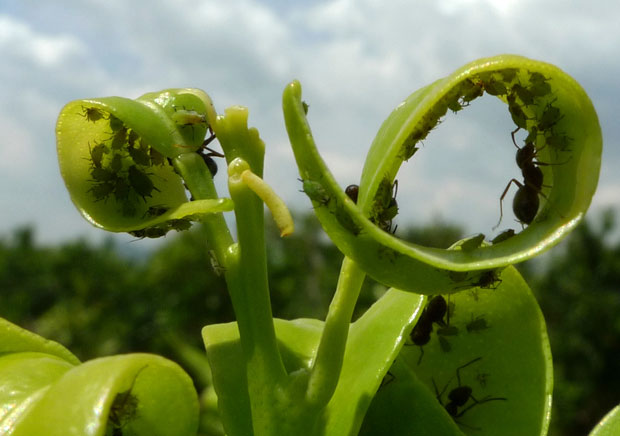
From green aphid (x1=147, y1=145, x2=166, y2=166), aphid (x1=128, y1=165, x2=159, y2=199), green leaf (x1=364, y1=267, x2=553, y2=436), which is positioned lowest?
green leaf (x1=364, y1=267, x2=553, y2=436)

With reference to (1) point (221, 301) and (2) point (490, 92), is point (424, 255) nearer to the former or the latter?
(2) point (490, 92)

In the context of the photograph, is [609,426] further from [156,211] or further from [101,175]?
[101,175]

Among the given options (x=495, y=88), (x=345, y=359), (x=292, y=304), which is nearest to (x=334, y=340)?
Answer: (x=345, y=359)

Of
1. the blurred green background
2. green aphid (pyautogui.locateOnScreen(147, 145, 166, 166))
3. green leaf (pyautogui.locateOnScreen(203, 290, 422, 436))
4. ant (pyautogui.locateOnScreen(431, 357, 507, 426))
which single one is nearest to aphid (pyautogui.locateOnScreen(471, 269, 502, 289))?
green leaf (pyautogui.locateOnScreen(203, 290, 422, 436))

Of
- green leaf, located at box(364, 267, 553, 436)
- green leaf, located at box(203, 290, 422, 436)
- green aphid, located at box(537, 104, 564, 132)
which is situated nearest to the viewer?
green aphid, located at box(537, 104, 564, 132)

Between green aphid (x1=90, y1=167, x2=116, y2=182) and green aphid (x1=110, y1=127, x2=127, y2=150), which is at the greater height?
green aphid (x1=110, y1=127, x2=127, y2=150)

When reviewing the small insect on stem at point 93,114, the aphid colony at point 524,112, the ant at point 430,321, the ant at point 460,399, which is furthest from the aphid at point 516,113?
the small insect on stem at point 93,114

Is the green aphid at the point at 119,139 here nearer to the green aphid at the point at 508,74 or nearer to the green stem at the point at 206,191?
the green stem at the point at 206,191

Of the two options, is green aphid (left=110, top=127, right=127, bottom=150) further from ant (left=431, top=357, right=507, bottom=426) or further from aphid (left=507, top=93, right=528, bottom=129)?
ant (left=431, top=357, right=507, bottom=426)
